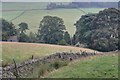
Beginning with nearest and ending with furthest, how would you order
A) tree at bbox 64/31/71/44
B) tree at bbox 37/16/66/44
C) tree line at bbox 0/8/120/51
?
tree line at bbox 0/8/120/51 < tree at bbox 37/16/66/44 < tree at bbox 64/31/71/44

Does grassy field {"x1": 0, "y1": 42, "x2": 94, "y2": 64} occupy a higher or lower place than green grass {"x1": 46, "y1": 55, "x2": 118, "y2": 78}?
higher

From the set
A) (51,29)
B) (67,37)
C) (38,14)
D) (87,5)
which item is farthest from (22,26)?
(87,5)

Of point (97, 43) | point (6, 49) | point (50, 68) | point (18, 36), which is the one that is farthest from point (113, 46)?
point (50, 68)

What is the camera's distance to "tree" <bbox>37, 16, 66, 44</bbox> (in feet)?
110

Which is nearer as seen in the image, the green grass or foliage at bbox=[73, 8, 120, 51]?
the green grass

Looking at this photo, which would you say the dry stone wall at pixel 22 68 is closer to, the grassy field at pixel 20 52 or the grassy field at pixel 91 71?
the grassy field at pixel 20 52

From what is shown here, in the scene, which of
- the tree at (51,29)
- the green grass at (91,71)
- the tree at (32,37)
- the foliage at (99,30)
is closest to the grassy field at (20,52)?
the green grass at (91,71)

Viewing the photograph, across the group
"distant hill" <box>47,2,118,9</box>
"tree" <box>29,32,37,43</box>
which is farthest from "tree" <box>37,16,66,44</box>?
"distant hill" <box>47,2,118,9</box>

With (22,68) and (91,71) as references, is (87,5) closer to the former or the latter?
(22,68)

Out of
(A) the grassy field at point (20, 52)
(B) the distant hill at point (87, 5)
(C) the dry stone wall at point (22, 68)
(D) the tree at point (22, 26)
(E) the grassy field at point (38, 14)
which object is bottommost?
(C) the dry stone wall at point (22, 68)

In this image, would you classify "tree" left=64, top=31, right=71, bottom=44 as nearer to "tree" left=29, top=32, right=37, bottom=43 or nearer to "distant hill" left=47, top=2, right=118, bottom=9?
"tree" left=29, top=32, right=37, bottom=43

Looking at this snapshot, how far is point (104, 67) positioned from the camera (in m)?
10.9

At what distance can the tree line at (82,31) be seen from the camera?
99.5 feet

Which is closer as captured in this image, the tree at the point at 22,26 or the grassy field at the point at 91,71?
the grassy field at the point at 91,71
